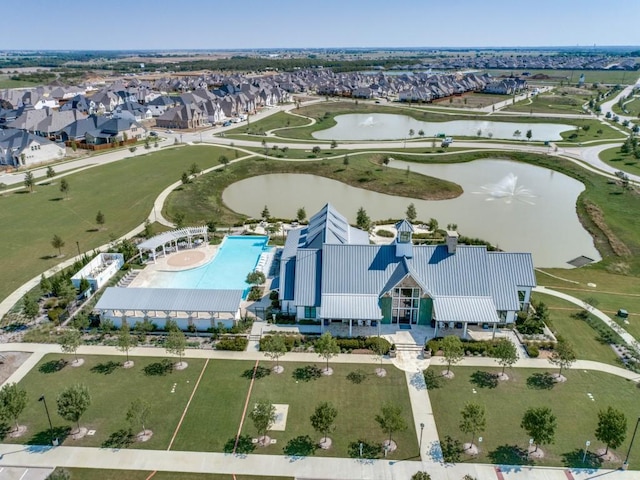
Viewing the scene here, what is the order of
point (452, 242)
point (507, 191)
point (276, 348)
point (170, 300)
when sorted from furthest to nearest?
point (507, 191)
point (452, 242)
point (170, 300)
point (276, 348)

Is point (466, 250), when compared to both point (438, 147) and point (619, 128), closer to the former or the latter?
point (438, 147)

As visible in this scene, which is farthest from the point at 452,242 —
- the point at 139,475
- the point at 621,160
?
the point at 621,160

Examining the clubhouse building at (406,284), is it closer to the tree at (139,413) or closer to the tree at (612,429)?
the tree at (612,429)

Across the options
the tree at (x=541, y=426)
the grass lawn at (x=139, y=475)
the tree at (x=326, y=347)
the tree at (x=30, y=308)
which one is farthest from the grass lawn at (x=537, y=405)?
the tree at (x=30, y=308)

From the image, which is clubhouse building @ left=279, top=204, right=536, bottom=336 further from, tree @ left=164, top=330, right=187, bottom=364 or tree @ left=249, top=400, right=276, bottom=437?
tree @ left=249, top=400, right=276, bottom=437

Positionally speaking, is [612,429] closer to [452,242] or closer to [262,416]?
[452,242]

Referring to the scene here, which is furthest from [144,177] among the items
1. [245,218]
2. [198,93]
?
[198,93]
